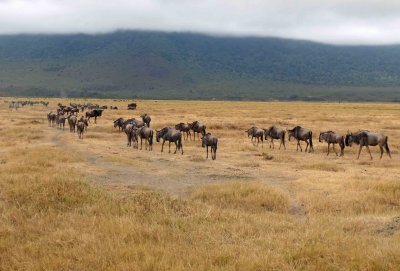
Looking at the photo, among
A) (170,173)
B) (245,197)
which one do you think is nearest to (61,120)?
(170,173)

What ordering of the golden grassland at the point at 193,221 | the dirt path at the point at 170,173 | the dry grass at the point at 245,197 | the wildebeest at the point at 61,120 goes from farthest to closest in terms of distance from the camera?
the wildebeest at the point at 61,120 → the dirt path at the point at 170,173 → the dry grass at the point at 245,197 → the golden grassland at the point at 193,221

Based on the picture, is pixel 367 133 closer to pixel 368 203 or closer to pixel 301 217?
pixel 368 203

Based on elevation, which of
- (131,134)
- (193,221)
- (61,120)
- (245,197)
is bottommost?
(61,120)

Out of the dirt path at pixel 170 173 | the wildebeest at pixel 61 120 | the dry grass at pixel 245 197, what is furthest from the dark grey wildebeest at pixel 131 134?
the dry grass at pixel 245 197

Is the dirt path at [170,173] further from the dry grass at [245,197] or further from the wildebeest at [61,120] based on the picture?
the wildebeest at [61,120]

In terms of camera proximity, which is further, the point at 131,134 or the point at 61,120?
the point at 61,120

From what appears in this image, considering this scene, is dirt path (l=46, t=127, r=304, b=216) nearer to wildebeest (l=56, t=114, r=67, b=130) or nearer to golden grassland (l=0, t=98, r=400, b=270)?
golden grassland (l=0, t=98, r=400, b=270)

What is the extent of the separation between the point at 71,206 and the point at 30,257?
360cm

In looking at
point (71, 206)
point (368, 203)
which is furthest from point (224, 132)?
point (71, 206)

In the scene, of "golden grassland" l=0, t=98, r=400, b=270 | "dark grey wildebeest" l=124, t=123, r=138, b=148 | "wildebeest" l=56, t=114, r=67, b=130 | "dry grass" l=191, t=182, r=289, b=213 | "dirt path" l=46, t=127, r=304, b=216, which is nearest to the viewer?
"golden grassland" l=0, t=98, r=400, b=270

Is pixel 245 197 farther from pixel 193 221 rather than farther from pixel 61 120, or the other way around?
pixel 61 120

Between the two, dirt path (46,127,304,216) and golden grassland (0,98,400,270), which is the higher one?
golden grassland (0,98,400,270)

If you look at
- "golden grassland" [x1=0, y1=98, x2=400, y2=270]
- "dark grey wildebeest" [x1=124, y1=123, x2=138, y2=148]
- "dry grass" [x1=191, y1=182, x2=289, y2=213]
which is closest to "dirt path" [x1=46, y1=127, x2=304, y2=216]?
"golden grassland" [x1=0, y1=98, x2=400, y2=270]

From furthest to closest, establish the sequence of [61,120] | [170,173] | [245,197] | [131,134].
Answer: [61,120] → [131,134] → [170,173] → [245,197]
